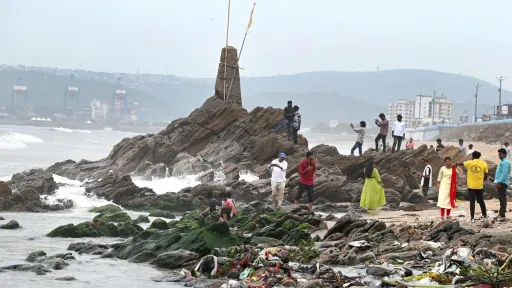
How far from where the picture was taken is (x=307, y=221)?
2038cm

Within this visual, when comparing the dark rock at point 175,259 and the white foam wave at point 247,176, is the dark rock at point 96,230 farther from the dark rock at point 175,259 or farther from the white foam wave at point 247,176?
the white foam wave at point 247,176

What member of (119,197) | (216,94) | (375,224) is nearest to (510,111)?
(216,94)

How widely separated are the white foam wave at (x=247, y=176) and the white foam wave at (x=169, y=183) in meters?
1.54

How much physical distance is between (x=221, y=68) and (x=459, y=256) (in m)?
27.5

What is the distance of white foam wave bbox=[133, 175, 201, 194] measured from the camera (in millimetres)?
32812

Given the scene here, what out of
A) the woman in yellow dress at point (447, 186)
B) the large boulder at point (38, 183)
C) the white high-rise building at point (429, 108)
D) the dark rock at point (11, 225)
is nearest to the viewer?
the woman in yellow dress at point (447, 186)

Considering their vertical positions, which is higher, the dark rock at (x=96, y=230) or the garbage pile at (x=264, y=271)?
the garbage pile at (x=264, y=271)

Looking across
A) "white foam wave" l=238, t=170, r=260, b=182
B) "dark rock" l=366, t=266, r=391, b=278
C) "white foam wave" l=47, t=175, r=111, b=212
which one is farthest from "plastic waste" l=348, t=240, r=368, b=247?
"white foam wave" l=238, t=170, r=260, b=182

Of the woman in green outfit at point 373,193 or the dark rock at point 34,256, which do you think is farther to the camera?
the woman in green outfit at point 373,193

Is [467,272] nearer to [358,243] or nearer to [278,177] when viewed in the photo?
[358,243]

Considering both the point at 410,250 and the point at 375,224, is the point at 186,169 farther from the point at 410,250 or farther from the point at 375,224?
the point at 410,250

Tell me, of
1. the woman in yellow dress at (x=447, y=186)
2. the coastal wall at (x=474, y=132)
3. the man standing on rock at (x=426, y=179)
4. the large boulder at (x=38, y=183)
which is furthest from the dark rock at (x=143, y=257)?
the coastal wall at (x=474, y=132)

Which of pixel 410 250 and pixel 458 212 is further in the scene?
pixel 458 212

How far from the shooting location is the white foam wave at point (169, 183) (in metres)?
32.8
